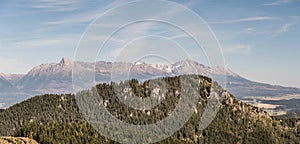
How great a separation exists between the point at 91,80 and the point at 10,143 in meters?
71.4

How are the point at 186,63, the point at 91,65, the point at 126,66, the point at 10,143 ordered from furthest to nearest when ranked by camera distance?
the point at 10,143 → the point at 126,66 → the point at 186,63 → the point at 91,65

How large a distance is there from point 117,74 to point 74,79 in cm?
1888

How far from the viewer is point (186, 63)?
97.0 meters

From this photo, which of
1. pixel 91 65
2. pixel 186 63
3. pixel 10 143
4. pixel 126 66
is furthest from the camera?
pixel 10 143

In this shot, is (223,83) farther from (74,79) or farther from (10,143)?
(10,143)

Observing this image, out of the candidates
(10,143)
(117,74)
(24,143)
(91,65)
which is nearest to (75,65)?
(91,65)

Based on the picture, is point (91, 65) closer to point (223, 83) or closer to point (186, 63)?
point (186, 63)

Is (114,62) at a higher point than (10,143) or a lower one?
higher

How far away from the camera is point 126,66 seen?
109125mm

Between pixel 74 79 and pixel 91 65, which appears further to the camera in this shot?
pixel 91 65

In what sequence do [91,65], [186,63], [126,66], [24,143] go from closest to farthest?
[91,65]
[186,63]
[126,66]
[24,143]

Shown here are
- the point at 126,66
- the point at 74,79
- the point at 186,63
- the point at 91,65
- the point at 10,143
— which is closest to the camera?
the point at 74,79

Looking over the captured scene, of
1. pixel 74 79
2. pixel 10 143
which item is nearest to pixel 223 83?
pixel 74 79

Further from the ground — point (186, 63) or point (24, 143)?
point (186, 63)
